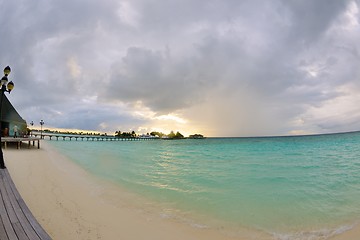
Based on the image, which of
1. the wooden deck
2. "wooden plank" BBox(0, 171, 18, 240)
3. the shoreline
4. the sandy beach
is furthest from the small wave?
"wooden plank" BBox(0, 171, 18, 240)

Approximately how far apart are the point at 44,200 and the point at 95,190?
101 inches

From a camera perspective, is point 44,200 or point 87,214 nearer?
point 87,214

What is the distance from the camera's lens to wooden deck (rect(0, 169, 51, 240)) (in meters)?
3.09

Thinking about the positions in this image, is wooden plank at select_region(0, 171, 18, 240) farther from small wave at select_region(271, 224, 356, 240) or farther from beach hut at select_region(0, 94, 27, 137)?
beach hut at select_region(0, 94, 27, 137)

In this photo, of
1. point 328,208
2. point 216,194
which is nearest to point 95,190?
point 216,194

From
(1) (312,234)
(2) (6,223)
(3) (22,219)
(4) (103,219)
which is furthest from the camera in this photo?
(4) (103,219)

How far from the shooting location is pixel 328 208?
754cm

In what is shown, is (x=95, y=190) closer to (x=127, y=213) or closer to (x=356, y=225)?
(x=127, y=213)

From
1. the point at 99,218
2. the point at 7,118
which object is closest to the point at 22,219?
the point at 99,218

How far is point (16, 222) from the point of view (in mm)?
3486

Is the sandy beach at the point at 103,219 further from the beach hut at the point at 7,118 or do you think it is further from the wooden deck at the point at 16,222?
the beach hut at the point at 7,118

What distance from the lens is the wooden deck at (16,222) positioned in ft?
10.1

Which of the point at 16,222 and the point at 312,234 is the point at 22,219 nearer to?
the point at 16,222

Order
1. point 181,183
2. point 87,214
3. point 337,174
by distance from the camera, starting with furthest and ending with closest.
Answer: point 337,174 → point 181,183 → point 87,214
